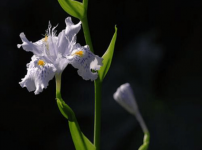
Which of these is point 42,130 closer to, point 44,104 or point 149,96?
point 44,104

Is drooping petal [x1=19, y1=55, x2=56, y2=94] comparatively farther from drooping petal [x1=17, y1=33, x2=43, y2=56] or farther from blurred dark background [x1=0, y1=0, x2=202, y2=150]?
blurred dark background [x1=0, y1=0, x2=202, y2=150]

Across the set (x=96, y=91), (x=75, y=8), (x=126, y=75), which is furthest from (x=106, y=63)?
(x=126, y=75)

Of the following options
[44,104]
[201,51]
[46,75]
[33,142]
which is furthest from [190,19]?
[46,75]

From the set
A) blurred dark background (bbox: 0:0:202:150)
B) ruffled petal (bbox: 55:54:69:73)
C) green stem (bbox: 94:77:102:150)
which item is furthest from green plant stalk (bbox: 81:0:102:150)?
blurred dark background (bbox: 0:0:202:150)

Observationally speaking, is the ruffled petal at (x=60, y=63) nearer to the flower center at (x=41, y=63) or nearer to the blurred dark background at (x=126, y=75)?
the flower center at (x=41, y=63)

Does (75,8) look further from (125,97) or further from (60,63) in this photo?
(125,97)

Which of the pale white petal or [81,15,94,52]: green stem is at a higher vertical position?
[81,15,94,52]: green stem
